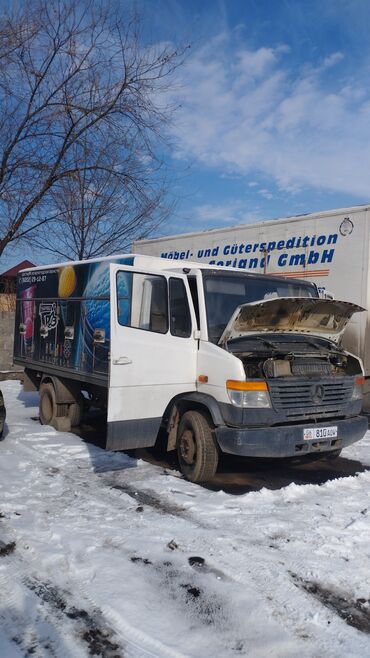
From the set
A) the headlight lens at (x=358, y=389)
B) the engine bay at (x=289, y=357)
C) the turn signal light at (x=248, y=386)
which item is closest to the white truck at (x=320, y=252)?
the engine bay at (x=289, y=357)

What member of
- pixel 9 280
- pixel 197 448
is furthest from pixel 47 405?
pixel 9 280

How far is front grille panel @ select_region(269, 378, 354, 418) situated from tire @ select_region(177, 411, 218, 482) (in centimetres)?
82

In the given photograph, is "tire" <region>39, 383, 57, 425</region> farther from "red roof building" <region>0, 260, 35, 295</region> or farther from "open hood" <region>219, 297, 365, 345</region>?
"red roof building" <region>0, 260, 35, 295</region>

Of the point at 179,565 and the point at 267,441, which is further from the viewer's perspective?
the point at 267,441

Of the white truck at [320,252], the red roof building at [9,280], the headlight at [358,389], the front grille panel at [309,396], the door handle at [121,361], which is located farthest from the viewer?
the red roof building at [9,280]

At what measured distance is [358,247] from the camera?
880 centimetres

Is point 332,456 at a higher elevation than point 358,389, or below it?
below

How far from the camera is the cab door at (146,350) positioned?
227 inches

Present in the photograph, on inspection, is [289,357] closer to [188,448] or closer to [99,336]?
[188,448]

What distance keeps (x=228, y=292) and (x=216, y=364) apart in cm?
98

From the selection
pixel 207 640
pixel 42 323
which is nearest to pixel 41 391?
pixel 42 323

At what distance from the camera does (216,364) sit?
578 cm

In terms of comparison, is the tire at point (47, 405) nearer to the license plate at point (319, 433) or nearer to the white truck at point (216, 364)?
the white truck at point (216, 364)

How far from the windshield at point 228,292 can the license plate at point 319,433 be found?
1362 millimetres
